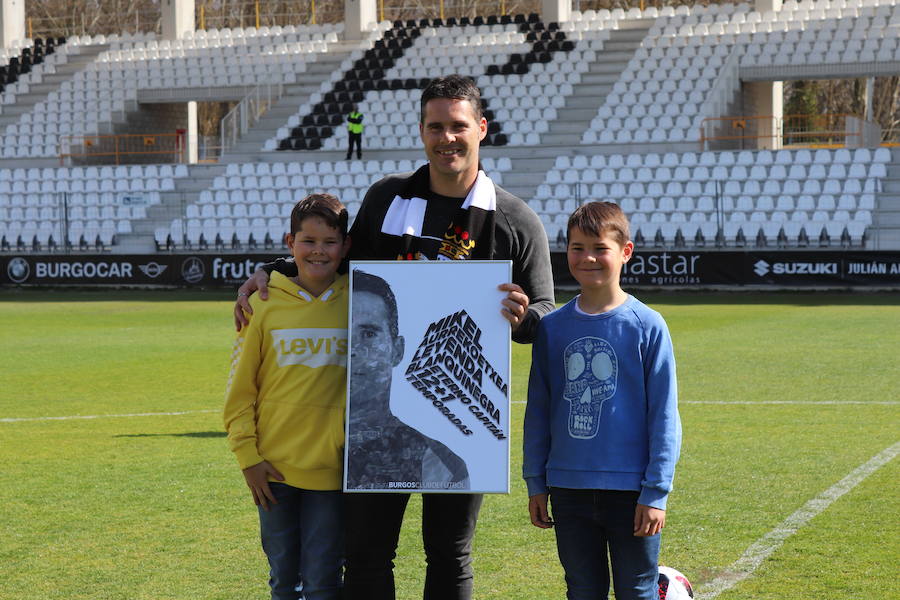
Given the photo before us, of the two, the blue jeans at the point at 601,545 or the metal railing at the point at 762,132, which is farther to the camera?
the metal railing at the point at 762,132

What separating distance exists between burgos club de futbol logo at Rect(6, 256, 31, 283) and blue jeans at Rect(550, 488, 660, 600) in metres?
24.8

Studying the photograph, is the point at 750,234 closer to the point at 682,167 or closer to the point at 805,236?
the point at 805,236

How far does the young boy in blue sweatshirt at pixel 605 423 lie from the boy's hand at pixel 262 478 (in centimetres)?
81

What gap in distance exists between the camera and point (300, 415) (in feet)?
12.5

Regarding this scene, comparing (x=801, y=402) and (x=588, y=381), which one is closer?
(x=588, y=381)

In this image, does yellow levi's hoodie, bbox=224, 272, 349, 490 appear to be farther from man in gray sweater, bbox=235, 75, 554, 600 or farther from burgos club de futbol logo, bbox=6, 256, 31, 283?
burgos club de futbol logo, bbox=6, 256, 31, 283

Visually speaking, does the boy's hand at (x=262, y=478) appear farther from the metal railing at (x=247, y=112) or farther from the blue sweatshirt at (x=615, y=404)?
the metal railing at (x=247, y=112)

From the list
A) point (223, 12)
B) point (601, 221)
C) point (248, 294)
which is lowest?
point (248, 294)

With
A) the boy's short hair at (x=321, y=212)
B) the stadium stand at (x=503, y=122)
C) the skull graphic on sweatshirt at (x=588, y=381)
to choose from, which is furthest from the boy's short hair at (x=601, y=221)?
the stadium stand at (x=503, y=122)

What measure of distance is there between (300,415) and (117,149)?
110 ft

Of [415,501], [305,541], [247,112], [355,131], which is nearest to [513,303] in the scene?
[305,541]

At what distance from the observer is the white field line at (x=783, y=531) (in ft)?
16.5

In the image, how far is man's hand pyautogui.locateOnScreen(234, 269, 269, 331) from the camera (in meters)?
3.87

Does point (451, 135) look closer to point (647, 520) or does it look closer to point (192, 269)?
point (647, 520)
